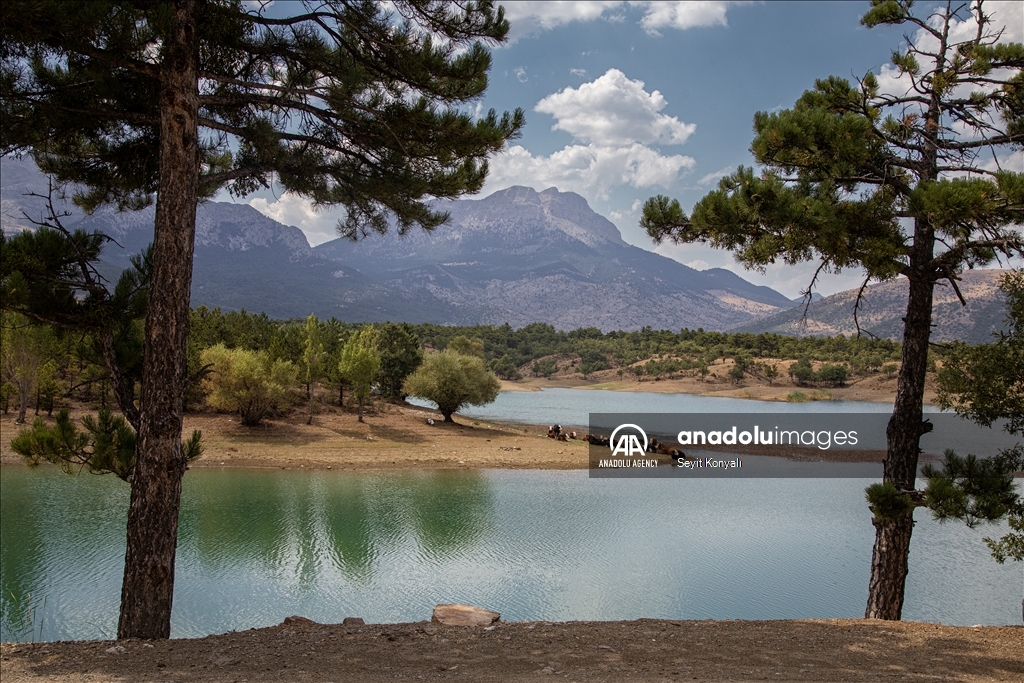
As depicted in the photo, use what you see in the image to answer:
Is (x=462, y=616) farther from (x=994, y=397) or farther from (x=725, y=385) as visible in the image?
(x=725, y=385)

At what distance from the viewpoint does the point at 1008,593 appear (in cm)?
1120

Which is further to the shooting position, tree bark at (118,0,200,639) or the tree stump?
the tree stump

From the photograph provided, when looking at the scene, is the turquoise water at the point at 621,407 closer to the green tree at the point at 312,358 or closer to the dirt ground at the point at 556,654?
the green tree at the point at 312,358

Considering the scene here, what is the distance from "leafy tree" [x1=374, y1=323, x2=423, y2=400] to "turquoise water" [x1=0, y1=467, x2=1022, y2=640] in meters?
16.1

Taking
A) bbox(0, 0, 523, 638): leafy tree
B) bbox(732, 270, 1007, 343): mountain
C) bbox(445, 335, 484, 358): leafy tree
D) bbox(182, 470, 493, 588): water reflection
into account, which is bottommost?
bbox(182, 470, 493, 588): water reflection

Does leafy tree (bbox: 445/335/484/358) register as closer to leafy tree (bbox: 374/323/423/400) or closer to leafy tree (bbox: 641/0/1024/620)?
leafy tree (bbox: 374/323/423/400)

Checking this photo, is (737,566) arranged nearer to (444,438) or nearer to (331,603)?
(331,603)

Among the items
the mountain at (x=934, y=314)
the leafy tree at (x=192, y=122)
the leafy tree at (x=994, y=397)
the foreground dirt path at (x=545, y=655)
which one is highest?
the mountain at (x=934, y=314)

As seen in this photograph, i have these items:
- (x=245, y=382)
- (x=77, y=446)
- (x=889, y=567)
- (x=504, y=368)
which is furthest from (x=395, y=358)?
(x=504, y=368)

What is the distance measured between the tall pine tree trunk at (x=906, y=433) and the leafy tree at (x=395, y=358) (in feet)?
97.5

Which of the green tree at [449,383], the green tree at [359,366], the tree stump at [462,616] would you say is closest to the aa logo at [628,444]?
the green tree at [449,383]

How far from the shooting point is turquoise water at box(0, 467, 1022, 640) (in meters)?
9.76

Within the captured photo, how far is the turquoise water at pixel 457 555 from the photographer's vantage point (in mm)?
9758

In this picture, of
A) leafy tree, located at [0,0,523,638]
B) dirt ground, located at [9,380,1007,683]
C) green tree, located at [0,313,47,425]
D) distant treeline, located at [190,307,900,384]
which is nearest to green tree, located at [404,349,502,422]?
distant treeline, located at [190,307,900,384]
